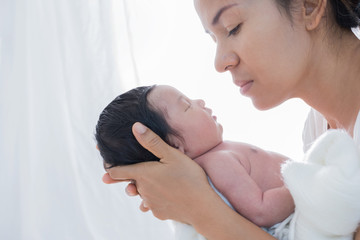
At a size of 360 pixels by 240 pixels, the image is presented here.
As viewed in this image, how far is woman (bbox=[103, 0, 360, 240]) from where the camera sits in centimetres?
110

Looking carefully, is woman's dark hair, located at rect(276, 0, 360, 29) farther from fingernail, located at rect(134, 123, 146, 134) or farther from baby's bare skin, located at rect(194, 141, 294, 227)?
fingernail, located at rect(134, 123, 146, 134)

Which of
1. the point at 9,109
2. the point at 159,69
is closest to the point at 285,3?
the point at 159,69

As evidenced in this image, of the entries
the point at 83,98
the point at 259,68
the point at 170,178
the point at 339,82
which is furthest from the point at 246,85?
the point at 83,98

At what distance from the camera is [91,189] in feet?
7.20

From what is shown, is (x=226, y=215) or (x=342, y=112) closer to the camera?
(x=226, y=215)

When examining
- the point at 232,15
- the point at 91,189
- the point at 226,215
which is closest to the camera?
the point at 226,215

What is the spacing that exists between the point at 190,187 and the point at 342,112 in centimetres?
62

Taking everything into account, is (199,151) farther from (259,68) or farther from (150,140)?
(259,68)

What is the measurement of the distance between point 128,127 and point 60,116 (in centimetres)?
119

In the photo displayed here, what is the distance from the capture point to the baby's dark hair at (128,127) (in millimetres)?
1177

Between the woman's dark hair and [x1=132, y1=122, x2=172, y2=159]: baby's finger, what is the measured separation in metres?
0.67

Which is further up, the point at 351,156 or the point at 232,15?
the point at 232,15

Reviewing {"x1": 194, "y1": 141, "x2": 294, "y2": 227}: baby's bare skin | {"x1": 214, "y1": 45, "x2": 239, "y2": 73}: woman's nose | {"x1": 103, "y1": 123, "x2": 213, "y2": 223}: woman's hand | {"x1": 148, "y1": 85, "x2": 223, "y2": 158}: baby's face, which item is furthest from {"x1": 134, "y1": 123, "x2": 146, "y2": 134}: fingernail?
{"x1": 214, "y1": 45, "x2": 239, "y2": 73}: woman's nose

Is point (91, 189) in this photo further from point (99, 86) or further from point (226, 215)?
point (226, 215)
